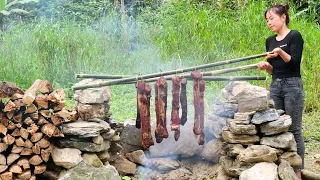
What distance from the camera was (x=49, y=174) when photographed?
462 cm

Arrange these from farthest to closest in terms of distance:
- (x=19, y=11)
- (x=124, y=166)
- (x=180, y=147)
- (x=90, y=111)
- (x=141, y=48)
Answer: (x=19, y=11) < (x=141, y=48) < (x=180, y=147) < (x=124, y=166) < (x=90, y=111)

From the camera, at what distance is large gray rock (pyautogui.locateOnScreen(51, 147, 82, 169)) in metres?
4.52

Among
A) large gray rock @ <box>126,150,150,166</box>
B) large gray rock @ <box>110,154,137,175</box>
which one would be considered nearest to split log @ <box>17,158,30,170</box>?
large gray rock @ <box>110,154,137,175</box>

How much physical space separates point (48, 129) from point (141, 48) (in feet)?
19.3

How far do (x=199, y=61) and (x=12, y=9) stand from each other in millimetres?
6377

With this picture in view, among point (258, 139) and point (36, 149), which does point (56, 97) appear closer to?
point (36, 149)

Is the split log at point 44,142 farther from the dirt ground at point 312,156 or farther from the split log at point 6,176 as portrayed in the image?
the dirt ground at point 312,156

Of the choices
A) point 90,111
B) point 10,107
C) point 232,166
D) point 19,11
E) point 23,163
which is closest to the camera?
point 10,107

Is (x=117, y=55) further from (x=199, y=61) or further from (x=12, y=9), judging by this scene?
(x=12, y=9)

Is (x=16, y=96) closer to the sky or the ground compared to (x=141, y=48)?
closer to the ground

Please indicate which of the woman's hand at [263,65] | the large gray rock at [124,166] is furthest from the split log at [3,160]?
the woman's hand at [263,65]

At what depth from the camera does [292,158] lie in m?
4.64

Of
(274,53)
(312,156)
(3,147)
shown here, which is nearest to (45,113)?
(3,147)

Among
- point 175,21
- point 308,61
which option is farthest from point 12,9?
point 308,61
